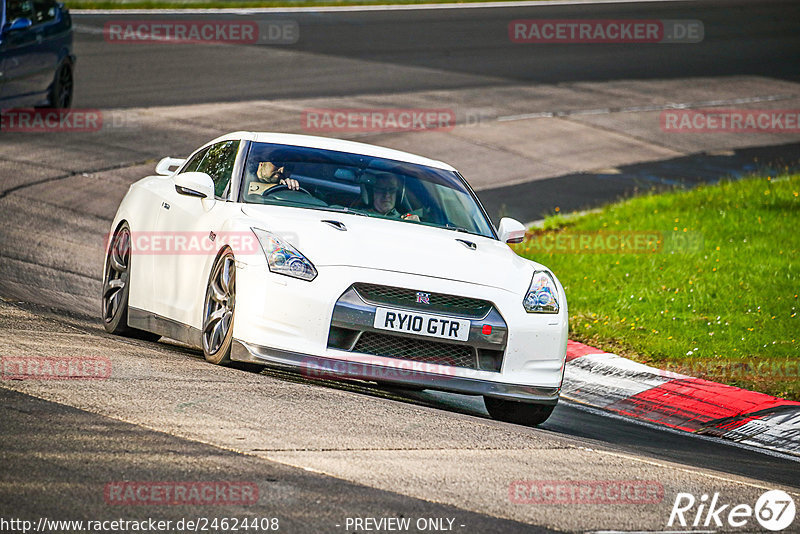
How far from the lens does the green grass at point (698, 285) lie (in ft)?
31.0

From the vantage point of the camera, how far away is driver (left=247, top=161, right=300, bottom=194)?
772cm

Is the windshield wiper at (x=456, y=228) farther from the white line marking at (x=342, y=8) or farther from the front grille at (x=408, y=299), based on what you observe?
the white line marking at (x=342, y=8)

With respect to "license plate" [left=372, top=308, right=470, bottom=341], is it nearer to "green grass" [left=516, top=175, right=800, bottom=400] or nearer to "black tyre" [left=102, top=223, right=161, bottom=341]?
"black tyre" [left=102, top=223, right=161, bottom=341]

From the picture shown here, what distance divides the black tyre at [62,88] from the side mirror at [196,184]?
9.57m

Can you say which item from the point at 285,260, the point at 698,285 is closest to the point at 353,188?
the point at 285,260

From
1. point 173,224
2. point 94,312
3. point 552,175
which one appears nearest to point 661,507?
point 173,224

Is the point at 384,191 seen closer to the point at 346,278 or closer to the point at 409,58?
the point at 346,278

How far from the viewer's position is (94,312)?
9.55m

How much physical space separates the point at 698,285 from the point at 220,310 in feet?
18.3

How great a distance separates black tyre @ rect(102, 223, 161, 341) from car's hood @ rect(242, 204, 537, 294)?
1431 mm

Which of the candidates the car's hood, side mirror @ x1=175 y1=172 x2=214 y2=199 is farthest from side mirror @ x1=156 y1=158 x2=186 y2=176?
the car's hood

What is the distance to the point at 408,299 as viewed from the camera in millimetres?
6668

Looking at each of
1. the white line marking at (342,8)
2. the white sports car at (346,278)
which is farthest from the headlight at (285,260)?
the white line marking at (342,8)

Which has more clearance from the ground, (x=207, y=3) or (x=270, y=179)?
(x=270, y=179)
